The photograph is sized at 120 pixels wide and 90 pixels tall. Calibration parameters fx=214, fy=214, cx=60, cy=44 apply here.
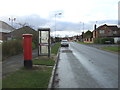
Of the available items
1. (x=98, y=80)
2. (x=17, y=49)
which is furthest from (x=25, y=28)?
(x=98, y=80)

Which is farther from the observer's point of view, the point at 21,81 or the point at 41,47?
the point at 41,47

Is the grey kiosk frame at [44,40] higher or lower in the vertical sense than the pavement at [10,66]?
higher

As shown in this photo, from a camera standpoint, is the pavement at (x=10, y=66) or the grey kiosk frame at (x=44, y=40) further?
the grey kiosk frame at (x=44, y=40)

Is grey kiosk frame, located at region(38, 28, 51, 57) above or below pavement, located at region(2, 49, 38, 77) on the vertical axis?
above

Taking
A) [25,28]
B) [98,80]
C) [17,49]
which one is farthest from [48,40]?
[25,28]

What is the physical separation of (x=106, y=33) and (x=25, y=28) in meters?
65.8

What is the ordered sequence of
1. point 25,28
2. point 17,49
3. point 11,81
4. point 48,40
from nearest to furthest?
point 11,81 < point 48,40 < point 17,49 < point 25,28

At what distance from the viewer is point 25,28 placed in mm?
37188

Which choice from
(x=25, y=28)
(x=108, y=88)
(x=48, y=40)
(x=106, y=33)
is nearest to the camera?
(x=108, y=88)

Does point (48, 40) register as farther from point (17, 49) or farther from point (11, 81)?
point (11, 81)

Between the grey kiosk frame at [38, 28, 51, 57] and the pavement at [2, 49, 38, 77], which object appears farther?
the grey kiosk frame at [38, 28, 51, 57]

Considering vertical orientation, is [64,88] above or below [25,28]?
below

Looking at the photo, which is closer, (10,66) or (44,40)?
(10,66)

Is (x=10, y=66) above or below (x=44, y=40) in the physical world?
below
